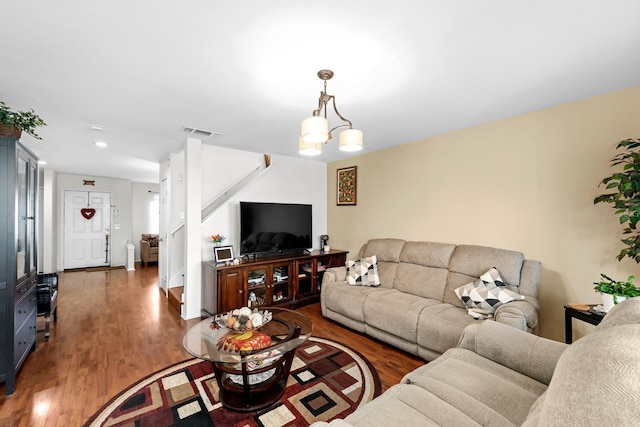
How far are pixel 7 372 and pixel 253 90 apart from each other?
2.85 meters

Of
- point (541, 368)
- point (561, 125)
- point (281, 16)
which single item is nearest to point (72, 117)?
point (281, 16)

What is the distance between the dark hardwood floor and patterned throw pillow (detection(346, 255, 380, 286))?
608 millimetres

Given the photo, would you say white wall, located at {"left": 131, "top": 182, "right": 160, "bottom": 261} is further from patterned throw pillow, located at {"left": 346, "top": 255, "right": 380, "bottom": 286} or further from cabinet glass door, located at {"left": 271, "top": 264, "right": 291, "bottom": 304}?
patterned throw pillow, located at {"left": 346, "top": 255, "right": 380, "bottom": 286}

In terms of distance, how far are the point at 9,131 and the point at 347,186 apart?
3915 mm

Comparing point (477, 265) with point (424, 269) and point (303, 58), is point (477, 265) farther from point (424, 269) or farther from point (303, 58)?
point (303, 58)

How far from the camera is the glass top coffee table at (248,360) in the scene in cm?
180

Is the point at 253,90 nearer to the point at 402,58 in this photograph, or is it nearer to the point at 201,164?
the point at 402,58

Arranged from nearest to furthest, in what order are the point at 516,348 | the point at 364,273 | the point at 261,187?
the point at 516,348 → the point at 364,273 → the point at 261,187

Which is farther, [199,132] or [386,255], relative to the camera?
[386,255]

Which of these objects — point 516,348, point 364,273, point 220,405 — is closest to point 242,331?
point 220,405

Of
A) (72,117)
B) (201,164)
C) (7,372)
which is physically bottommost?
(7,372)

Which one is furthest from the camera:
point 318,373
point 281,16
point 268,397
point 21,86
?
point 318,373

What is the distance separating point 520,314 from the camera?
2.11 m

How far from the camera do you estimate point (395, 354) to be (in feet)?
8.78
